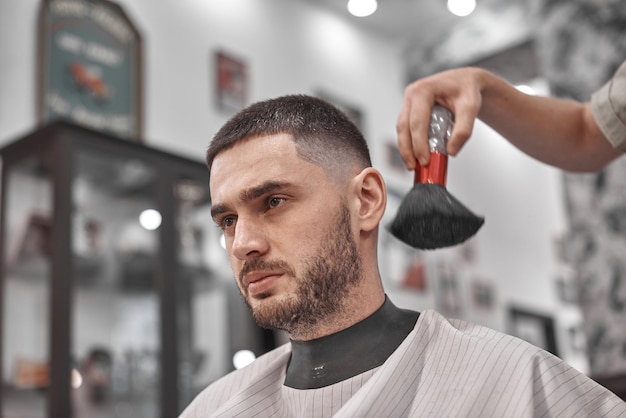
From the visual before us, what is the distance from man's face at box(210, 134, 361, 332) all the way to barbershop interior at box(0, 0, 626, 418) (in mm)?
1490

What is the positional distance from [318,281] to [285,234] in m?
0.10

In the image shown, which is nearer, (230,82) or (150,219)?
(150,219)

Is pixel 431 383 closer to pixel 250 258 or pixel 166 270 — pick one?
pixel 250 258

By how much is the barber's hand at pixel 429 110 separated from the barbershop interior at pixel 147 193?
1.43m

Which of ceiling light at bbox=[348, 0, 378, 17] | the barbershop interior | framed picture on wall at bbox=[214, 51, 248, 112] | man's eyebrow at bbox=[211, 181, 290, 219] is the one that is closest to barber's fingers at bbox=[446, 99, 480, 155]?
man's eyebrow at bbox=[211, 181, 290, 219]

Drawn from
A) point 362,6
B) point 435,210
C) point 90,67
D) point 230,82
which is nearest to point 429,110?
point 435,210

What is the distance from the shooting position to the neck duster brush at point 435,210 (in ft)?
4.38

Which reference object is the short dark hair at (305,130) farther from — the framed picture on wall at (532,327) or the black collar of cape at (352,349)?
the framed picture on wall at (532,327)

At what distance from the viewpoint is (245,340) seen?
14.5 feet

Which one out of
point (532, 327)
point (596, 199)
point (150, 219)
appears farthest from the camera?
point (532, 327)

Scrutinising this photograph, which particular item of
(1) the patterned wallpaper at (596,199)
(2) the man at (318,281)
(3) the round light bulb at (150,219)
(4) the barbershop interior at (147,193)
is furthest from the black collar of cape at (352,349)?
(3) the round light bulb at (150,219)

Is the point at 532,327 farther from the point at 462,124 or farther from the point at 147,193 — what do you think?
the point at 462,124

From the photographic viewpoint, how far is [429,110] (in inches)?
55.1

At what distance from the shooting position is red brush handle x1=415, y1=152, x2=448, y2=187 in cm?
139
